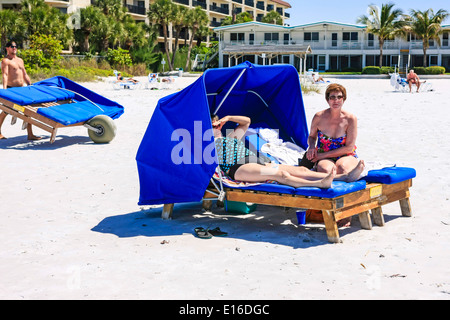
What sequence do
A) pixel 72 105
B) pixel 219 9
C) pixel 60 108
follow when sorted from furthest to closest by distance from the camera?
1. pixel 219 9
2. pixel 72 105
3. pixel 60 108

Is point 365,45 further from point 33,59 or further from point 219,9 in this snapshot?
point 33,59

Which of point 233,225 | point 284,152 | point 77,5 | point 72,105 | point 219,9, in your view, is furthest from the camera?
point 219,9

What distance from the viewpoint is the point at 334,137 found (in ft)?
19.0

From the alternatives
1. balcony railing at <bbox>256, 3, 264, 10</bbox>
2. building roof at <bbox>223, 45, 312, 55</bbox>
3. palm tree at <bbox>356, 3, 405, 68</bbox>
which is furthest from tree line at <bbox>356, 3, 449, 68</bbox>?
balcony railing at <bbox>256, 3, 264, 10</bbox>

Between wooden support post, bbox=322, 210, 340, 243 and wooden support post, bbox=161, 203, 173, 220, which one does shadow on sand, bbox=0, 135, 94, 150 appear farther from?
wooden support post, bbox=322, 210, 340, 243

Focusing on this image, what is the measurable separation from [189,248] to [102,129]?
645 cm

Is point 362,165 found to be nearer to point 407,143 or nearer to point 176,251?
point 176,251

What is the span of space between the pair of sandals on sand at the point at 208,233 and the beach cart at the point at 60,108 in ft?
18.4

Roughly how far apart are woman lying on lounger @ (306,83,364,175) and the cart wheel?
5850mm

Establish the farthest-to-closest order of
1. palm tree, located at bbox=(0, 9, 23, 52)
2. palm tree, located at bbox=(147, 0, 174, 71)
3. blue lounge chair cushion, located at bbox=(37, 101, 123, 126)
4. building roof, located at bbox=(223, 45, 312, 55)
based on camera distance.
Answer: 1. palm tree, located at bbox=(147, 0, 174, 71)
2. building roof, located at bbox=(223, 45, 312, 55)
3. palm tree, located at bbox=(0, 9, 23, 52)
4. blue lounge chair cushion, located at bbox=(37, 101, 123, 126)

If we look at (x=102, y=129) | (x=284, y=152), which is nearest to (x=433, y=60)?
(x=102, y=129)

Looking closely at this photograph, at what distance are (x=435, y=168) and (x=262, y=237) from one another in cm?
407

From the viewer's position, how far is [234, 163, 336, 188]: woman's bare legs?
512 centimetres

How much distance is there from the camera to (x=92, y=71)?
123ft
